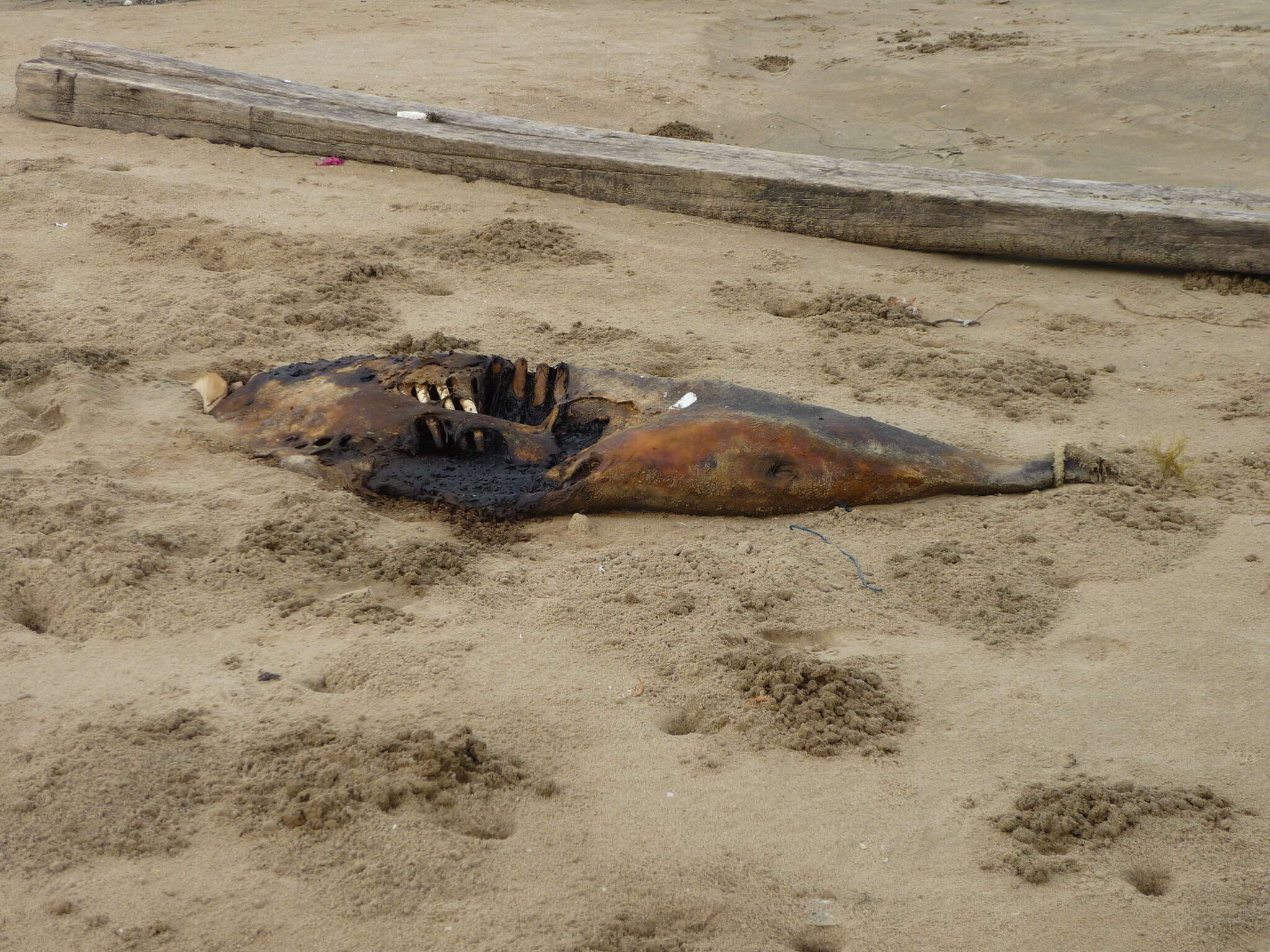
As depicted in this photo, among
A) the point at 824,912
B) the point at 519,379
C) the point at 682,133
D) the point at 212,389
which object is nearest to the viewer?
the point at 824,912

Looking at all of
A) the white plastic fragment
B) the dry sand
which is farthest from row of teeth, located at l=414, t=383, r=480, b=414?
the white plastic fragment

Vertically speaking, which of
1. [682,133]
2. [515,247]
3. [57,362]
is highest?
[682,133]

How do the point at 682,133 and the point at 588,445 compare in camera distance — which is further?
the point at 682,133

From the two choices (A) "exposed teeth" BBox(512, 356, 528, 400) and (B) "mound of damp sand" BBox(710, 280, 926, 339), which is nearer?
(A) "exposed teeth" BBox(512, 356, 528, 400)

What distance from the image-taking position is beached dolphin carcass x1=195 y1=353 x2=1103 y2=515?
10.7 ft

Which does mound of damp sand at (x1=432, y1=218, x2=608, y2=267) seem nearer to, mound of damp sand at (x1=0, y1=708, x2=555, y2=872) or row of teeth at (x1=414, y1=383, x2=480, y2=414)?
row of teeth at (x1=414, y1=383, x2=480, y2=414)

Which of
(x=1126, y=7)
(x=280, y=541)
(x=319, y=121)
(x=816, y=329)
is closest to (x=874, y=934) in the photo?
(x=280, y=541)

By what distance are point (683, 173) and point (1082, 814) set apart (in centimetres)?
421

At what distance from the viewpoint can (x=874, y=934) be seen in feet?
6.05

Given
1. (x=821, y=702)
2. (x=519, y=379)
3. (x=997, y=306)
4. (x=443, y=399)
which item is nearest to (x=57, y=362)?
(x=443, y=399)

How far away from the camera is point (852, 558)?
3.03 metres

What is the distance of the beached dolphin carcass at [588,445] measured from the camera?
3.26 metres

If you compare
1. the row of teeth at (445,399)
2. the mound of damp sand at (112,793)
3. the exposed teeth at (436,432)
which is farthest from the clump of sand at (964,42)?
the mound of damp sand at (112,793)

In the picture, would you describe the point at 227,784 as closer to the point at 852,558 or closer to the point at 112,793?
the point at 112,793
